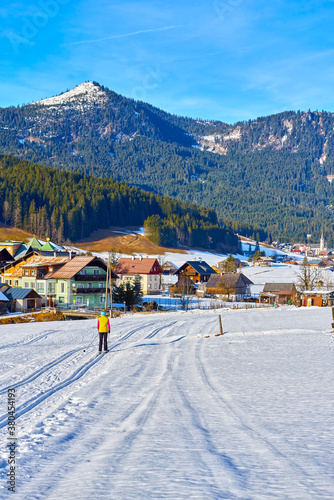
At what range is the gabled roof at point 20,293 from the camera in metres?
55.6

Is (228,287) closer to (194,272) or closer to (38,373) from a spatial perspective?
(194,272)

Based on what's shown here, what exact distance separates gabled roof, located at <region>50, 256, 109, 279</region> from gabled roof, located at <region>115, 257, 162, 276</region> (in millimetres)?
25821

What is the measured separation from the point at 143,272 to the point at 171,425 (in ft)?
253

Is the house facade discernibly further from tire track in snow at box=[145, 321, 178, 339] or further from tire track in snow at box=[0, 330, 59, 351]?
tire track in snow at box=[0, 330, 59, 351]

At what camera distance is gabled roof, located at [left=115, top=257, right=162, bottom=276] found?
8675 centimetres

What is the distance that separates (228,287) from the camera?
81.8m

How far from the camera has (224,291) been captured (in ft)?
271

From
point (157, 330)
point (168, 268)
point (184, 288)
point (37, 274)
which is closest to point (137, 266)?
point (184, 288)

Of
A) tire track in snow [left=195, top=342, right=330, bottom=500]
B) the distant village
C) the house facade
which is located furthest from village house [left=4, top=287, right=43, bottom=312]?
tire track in snow [left=195, top=342, right=330, bottom=500]

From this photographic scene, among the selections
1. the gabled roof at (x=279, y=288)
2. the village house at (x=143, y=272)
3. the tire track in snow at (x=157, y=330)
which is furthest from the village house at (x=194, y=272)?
the tire track in snow at (x=157, y=330)

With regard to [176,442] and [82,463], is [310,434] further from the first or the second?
[82,463]

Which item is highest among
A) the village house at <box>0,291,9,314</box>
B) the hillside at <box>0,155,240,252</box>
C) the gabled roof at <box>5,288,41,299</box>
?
the hillside at <box>0,155,240,252</box>

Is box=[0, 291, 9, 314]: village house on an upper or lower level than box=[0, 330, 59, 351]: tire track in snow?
upper

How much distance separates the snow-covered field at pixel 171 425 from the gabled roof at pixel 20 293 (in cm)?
3756
